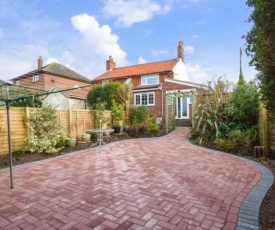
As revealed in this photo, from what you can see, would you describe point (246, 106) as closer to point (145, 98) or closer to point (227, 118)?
point (227, 118)

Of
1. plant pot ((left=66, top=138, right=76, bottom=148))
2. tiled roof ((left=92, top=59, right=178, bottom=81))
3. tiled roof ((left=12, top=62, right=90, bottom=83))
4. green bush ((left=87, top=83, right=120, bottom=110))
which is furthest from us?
tiled roof ((left=12, top=62, right=90, bottom=83))

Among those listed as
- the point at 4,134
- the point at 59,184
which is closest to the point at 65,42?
the point at 4,134

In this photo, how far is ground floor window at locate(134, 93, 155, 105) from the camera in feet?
68.3

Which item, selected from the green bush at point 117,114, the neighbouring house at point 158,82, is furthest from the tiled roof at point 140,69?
the green bush at point 117,114

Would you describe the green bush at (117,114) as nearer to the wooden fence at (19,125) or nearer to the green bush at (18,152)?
the wooden fence at (19,125)

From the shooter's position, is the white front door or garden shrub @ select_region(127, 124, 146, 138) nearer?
garden shrub @ select_region(127, 124, 146, 138)

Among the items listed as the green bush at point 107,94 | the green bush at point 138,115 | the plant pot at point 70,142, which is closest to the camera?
the plant pot at point 70,142

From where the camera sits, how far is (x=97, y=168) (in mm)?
6184

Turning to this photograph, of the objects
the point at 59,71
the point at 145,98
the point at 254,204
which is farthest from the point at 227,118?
the point at 59,71

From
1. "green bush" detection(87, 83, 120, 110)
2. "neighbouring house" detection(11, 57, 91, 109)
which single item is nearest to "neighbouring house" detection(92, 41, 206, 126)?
"green bush" detection(87, 83, 120, 110)

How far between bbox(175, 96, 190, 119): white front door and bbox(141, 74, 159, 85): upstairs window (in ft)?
13.6

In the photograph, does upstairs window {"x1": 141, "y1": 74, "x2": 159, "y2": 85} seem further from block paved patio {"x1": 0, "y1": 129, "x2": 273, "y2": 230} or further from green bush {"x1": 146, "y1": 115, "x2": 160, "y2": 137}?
block paved patio {"x1": 0, "y1": 129, "x2": 273, "y2": 230}

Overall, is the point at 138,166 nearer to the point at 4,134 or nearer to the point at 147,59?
the point at 4,134

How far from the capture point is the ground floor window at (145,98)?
68.3ft
